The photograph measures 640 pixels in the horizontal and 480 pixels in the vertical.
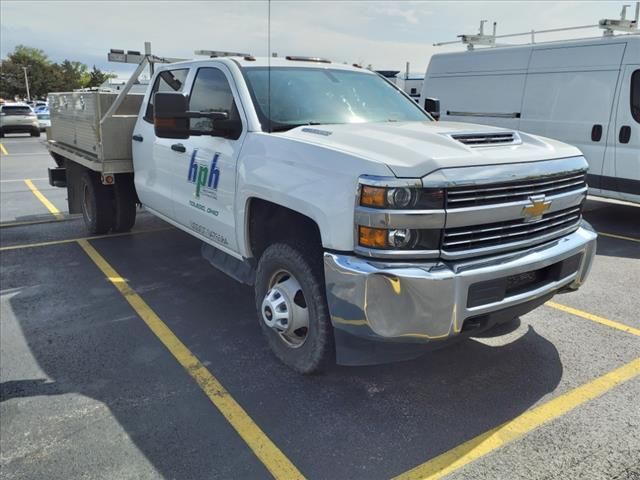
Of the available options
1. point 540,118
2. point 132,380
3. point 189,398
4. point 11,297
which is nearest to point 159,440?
point 189,398

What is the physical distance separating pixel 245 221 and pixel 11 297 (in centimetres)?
273

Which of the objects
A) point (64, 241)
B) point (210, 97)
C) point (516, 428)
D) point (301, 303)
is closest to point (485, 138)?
point (301, 303)

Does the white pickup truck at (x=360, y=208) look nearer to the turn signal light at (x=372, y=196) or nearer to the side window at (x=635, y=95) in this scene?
the turn signal light at (x=372, y=196)

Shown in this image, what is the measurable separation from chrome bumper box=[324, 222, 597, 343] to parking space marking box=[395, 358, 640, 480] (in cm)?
59

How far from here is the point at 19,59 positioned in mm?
81875

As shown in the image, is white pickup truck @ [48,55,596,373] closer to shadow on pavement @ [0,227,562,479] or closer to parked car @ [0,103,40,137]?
shadow on pavement @ [0,227,562,479]

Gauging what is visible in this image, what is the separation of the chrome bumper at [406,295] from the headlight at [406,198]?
0.29m

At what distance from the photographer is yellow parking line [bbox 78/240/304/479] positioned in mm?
2734

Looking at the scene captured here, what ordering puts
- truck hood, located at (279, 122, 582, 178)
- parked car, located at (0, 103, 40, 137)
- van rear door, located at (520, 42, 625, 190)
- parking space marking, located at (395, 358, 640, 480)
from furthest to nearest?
parked car, located at (0, 103, 40, 137), van rear door, located at (520, 42, 625, 190), truck hood, located at (279, 122, 582, 178), parking space marking, located at (395, 358, 640, 480)

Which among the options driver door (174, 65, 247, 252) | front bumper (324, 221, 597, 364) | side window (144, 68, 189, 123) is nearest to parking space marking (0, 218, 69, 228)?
side window (144, 68, 189, 123)

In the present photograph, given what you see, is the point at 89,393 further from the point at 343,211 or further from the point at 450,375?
the point at 450,375

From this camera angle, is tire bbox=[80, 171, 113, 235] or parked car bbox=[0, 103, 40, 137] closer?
tire bbox=[80, 171, 113, 235]

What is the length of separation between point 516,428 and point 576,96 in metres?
6.61

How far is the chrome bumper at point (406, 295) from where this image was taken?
2.68 m
